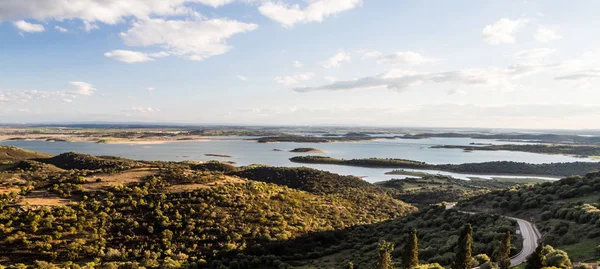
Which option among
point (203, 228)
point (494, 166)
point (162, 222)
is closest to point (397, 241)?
point (203, 228)

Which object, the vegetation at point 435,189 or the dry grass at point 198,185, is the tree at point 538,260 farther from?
the vegetation at point 435,189

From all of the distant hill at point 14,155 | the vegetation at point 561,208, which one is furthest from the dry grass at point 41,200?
the distant hill at point 14,155

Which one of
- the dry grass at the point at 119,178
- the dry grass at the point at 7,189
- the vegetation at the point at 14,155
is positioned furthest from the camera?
the vegetation at the point at 14,155

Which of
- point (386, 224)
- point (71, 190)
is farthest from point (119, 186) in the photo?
point (386, 224)

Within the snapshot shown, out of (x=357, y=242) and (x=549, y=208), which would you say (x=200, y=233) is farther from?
(x=549, y=208)

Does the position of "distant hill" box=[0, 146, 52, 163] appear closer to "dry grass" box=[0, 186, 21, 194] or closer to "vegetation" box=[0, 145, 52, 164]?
"vegetation" box=[0, 145, 52, 164]
